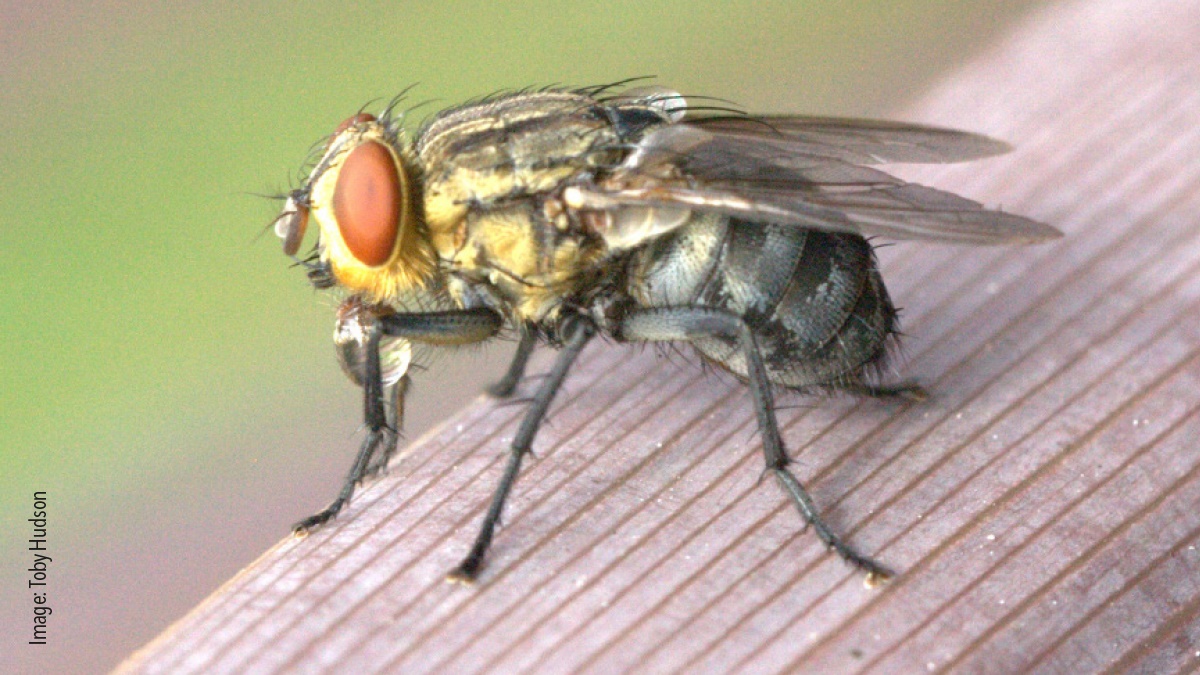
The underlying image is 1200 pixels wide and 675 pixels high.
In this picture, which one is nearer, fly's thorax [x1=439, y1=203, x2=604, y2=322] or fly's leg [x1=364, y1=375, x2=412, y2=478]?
fly's thorax [x1=439, y1=203, x2=604, y2=322]

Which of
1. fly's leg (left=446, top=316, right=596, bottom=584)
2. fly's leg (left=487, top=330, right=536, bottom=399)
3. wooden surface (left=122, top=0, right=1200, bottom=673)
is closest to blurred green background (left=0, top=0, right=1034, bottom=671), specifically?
fly's leg (left=487, top=330, right=536, bottom=399)

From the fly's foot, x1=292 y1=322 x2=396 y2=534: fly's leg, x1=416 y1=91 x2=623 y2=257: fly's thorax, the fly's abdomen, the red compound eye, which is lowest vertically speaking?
the fly's abdomen

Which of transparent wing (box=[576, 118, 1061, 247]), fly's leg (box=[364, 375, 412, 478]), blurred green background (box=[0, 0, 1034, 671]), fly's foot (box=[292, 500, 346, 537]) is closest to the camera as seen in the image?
fly's foot (box=[292, 500, 346, 537])

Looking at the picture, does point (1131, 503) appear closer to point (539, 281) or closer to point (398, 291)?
point (539, 281)

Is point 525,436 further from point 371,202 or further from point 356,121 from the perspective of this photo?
point 356,121

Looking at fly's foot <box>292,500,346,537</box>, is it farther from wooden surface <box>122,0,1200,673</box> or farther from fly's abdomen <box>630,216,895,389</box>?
fly's abdomen <box>630,216,895,389</box>

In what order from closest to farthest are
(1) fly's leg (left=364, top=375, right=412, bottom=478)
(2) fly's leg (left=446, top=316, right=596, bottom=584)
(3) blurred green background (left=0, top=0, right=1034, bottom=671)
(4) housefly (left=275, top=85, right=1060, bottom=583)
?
(2) fly's leg (left=446, top=316, right=596, bottom=584)
(4) housefly (left=275, top=85, right=1060, bottom=583)
(1) fly's leg (left=364, top=375, right=412, bottom=478)
(3) blurred green background (left=0, top=0, right=1034, bottom=671)

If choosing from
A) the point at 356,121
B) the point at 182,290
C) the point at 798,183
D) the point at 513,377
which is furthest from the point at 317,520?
the point at 182,290

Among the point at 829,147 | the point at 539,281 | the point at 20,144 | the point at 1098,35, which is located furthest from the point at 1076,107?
the point at 20,144
